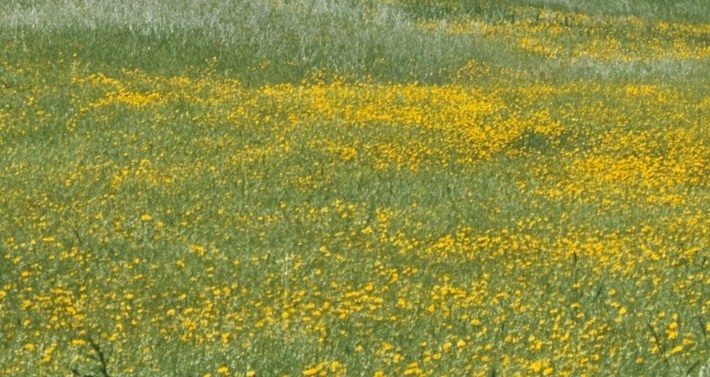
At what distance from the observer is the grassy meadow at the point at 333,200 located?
7676 mm

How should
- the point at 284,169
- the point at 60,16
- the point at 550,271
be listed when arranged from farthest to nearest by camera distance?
the point at 60,16 → the point at 284,169 → the point at 550,271

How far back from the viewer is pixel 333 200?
12.3m

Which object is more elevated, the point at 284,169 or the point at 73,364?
the point at 73,364

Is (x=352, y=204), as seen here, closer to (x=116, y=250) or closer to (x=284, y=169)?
(x=284, y=169)

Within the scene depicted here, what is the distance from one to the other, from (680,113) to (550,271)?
29.0 feet

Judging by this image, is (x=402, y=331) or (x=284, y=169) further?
(x=284, y=169)

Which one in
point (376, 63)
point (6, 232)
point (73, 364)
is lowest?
point (376, 63)

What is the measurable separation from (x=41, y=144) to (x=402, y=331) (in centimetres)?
756

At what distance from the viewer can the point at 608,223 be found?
1178cm

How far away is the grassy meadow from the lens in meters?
7.68

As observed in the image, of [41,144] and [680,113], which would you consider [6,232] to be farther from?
[680,113]

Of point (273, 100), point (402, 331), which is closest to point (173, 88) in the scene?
point (273, 100)

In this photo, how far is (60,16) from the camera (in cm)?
2083

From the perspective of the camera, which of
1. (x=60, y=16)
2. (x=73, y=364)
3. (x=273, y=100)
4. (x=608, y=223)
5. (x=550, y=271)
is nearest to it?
(x=73, y=364)
